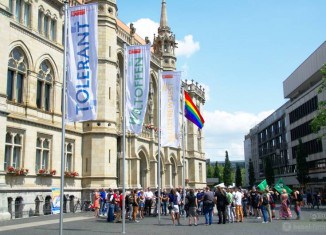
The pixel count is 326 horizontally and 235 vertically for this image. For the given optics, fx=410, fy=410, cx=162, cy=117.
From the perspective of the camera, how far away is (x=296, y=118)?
7400 cm

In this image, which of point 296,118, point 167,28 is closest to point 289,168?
point 296,118

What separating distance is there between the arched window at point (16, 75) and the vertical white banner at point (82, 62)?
12.9 metres

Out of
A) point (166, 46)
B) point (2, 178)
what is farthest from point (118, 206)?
point (166, 46)

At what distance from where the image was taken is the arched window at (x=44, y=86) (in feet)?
99.2

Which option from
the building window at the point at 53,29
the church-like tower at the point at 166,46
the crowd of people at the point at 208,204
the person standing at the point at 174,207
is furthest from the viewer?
the church-like tower at the point at 166,46

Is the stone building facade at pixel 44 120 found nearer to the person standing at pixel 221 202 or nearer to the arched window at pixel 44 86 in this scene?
the arched window at pixel 44 86

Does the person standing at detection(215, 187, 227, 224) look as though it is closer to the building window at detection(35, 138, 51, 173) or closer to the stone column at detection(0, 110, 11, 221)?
the stone column at detection(0, 110, 11, 221)

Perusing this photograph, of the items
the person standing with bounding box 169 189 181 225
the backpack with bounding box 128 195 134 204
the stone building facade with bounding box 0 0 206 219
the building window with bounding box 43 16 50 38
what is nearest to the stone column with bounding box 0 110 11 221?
the stone building facade with bounding box 0 0 206 219

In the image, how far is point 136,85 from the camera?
21219 millimetres

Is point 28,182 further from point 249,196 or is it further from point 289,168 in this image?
point 289,168

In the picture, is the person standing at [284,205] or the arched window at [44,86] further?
the arched window at [44,86]

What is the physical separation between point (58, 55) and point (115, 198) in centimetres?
1367

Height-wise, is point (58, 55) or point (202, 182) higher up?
point (58, 55)

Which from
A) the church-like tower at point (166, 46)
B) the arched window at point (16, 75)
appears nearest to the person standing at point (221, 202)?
the arched window at point (16, 75)
